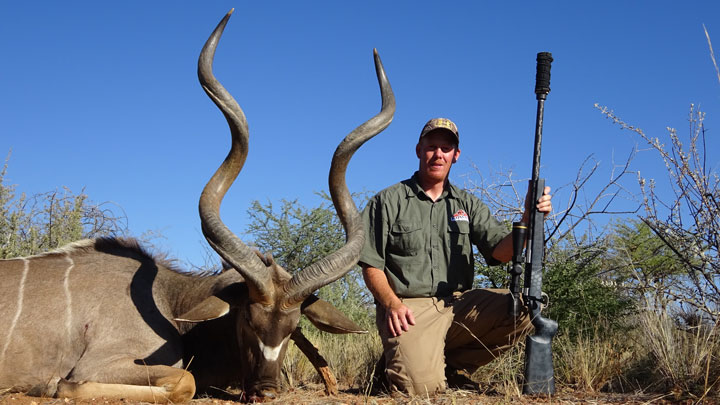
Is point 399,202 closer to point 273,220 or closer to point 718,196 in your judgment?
point 718,196

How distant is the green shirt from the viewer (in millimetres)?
5047

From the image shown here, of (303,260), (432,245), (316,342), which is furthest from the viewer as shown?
(303,260)

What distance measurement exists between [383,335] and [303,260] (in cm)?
405

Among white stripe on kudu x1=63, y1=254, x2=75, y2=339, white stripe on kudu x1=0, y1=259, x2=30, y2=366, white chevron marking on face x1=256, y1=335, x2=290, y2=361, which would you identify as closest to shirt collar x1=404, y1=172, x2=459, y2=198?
white chevron marking on face x1=256, y1=335, x2=290, y2=361

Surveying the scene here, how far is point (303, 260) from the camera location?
883 cm

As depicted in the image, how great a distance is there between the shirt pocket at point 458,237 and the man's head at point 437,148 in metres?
0.37

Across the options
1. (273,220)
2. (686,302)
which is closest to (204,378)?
(686,302)

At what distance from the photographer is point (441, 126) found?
5125 mm

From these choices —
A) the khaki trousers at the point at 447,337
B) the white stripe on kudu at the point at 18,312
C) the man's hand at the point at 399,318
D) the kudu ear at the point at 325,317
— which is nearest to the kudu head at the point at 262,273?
the kudu ear at the point at 325,317

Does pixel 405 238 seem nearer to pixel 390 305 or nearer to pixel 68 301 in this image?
pixel 390 305

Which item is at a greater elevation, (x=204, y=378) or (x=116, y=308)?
(x=116, y=308)

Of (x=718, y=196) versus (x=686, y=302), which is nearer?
(x=718, y=196)

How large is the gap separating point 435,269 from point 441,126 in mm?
1072

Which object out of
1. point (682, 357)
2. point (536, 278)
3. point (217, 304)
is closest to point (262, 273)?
point (217, 304)
